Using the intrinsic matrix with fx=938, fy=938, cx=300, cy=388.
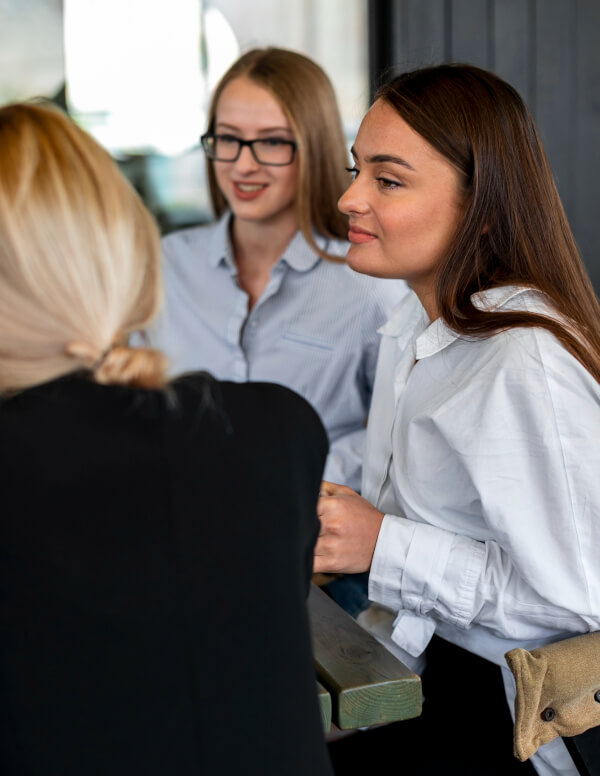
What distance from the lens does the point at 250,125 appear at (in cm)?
220

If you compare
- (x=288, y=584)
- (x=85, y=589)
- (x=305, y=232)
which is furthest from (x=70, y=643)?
(x=305, y=232)

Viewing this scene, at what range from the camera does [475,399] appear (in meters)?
1.32

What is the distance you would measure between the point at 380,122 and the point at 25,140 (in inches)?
30.2

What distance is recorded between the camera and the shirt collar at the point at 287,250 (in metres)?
2.21

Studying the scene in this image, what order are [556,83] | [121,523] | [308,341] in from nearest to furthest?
[121,523]
[308,341]
[556,83]

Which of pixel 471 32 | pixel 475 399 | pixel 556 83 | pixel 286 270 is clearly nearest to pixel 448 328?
pixel 475 399

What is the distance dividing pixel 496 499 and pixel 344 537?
230mm

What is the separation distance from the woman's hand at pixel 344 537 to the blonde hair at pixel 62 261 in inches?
20.9

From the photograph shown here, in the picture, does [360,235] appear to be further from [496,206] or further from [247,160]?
[247,160]

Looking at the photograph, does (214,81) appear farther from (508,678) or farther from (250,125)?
(508,678)

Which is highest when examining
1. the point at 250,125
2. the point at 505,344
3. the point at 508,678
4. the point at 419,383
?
the point at 250,125

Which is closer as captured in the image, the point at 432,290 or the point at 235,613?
the point at 235,613

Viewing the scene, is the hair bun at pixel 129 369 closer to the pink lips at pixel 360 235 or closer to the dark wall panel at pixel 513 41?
the pink lips at pixel 360 235

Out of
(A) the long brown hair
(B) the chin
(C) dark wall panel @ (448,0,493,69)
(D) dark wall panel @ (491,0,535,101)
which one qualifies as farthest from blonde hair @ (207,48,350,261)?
(D) dark wall panel @ (491,0,535,101)
